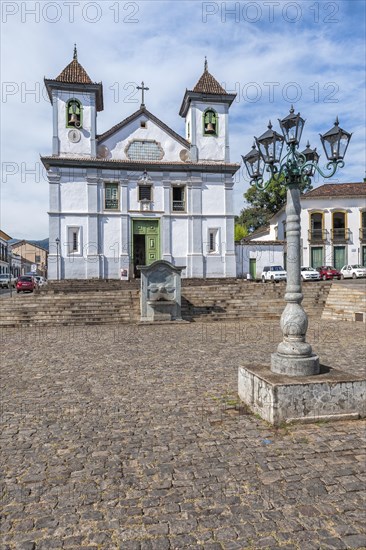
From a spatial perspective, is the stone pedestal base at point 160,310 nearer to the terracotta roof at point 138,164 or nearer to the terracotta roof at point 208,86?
the terracotta roof at point 138,164

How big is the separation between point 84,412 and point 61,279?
2099 cm

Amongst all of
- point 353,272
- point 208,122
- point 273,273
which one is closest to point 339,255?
point 353,272

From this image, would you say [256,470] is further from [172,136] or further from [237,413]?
[172,136]

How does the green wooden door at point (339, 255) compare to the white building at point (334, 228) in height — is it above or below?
below

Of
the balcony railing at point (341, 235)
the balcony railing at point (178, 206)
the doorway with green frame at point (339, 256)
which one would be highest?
the balcony railing at point (178, 206)

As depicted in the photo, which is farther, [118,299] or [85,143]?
[85,143]

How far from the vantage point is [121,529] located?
269cm

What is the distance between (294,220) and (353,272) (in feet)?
96.1

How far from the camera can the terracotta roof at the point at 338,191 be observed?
35656mm

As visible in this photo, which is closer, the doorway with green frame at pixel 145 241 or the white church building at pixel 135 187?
the white church building at pixel 135 187

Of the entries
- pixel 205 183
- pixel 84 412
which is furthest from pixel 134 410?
pixel 205 183

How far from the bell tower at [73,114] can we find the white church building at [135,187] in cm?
6

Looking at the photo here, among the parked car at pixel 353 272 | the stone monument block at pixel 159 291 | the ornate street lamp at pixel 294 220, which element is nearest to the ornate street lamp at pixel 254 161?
the ornate street lamp at pixel 294 220

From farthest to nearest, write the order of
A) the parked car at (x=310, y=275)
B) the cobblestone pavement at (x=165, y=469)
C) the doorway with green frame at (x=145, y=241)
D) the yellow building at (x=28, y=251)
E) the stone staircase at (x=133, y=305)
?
the yellow building at (x=28, y=251) < the parked car at (x=310, y=275) < the doorway with green frame at (x=145, y=241) < the stone staircase at (x=133, y=305) < the cobblestone pavement at (x=165, y=469)
